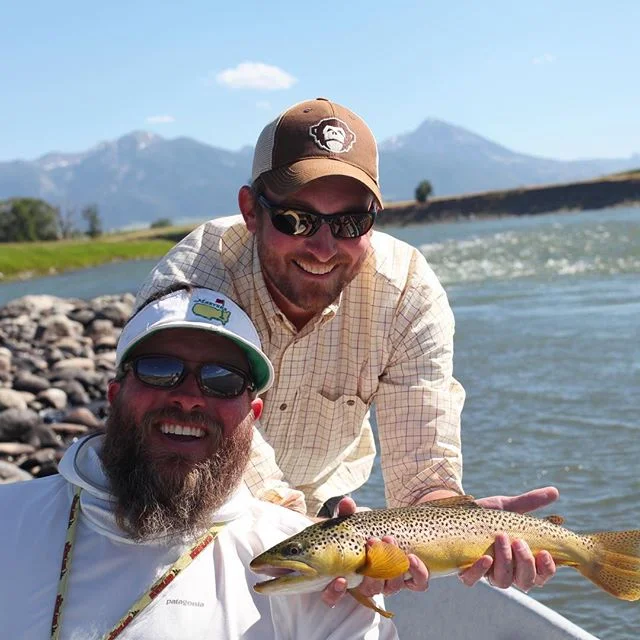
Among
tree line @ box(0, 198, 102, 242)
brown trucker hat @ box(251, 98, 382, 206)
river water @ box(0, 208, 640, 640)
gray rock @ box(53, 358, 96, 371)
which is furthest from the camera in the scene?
tree line @ box(0, 198, 102, 242)

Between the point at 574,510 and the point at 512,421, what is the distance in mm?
3419

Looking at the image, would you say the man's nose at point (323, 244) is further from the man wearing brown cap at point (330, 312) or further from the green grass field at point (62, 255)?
the green grass field at point (62, 255)

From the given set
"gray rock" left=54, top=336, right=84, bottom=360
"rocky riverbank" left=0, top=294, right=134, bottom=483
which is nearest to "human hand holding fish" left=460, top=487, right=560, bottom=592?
"rocky riverbank" left=0, top=294, right=134, bottom=483

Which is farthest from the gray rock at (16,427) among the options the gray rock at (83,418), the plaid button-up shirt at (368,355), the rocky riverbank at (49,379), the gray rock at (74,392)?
the plaid button-up shirt at (368,355)

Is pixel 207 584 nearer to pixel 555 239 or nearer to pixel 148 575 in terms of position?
pixel 148 575

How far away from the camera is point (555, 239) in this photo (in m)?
42.3

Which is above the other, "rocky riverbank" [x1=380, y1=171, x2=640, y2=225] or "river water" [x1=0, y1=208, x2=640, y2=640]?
"river water" [x1=0, y1=208, x2=640, y2=640]

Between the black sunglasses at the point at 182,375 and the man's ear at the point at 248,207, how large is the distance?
3.07 ft

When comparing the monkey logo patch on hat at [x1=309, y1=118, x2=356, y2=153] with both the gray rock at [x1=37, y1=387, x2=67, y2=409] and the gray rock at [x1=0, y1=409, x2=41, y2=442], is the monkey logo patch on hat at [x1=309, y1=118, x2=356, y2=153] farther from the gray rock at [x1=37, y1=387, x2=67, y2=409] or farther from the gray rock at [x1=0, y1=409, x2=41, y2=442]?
the gray rock at [x1=37, y1=387, x2=67, y2=409]

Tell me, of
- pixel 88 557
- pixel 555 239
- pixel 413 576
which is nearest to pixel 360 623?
pixel 413 576

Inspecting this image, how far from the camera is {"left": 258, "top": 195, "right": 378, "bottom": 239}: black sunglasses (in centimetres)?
345

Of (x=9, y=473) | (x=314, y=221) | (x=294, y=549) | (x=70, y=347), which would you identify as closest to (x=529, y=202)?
(x=70, y=347)

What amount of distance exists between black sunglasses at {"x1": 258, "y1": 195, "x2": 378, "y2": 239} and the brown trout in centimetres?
100

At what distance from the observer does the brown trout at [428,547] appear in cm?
268
